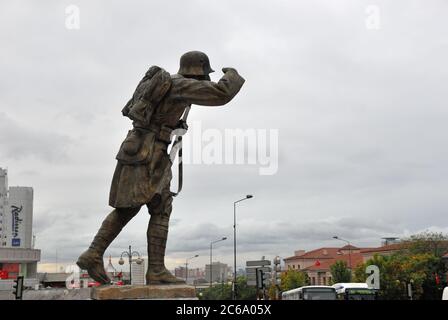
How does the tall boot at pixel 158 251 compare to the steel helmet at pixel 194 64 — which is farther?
the steel helmet at pixel 194 64

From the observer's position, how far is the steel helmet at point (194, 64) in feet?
20.1

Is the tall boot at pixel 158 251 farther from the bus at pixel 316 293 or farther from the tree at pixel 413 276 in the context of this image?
the tree at pixel 413 276

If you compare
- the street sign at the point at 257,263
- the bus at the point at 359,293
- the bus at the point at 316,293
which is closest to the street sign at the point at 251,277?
the street sign at the point at 257,263

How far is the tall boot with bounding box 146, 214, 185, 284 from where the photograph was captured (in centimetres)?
591

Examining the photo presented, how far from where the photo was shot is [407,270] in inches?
2212

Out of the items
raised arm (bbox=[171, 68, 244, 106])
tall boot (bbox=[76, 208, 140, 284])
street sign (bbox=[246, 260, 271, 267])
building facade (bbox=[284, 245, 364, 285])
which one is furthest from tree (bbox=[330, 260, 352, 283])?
raised arm (bbox=[171, 68, 244, 106])

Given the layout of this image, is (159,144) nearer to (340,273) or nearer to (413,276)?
(413,276)

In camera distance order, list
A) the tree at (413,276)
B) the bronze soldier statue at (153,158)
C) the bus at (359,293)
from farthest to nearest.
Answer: the tree at (413,276), the bus at (359,293), the bronze soldier statue at (153,158)

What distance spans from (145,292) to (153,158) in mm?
1462

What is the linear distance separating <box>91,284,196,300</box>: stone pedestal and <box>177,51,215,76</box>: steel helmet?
2.39m

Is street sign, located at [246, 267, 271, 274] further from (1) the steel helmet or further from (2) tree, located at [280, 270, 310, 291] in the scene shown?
(2) tree, located at [280, 270, 310, 291]

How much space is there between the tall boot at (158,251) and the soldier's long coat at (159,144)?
1.12 ft

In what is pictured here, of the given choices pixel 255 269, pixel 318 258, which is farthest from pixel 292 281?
pixel 255 269
